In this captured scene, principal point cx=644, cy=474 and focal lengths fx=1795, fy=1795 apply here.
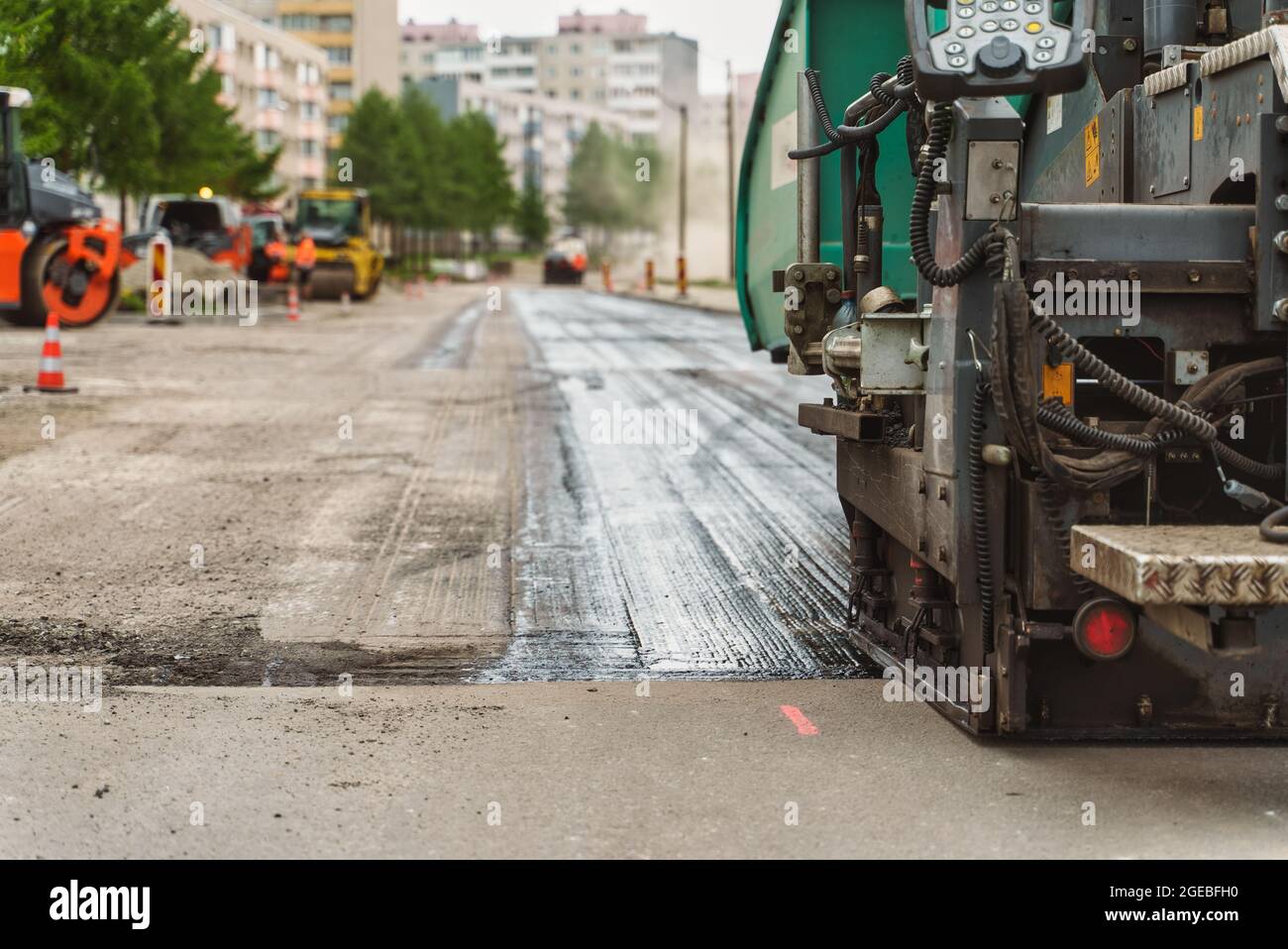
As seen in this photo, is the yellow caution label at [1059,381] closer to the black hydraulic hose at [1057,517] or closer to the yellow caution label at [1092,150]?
the black hydraulic hose at [1057,517]

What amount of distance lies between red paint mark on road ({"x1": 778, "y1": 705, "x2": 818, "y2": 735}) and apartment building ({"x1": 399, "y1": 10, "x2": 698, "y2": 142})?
597ft

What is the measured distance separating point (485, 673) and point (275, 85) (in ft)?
364

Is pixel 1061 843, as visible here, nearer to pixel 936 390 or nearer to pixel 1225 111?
pixel 936 390

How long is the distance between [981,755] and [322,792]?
1.78 m

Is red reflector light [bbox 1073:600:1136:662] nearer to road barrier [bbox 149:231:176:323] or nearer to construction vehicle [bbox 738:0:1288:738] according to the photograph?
construction vehicle [bbox 738:0:1288:738]

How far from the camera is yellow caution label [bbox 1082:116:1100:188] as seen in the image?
212 inches

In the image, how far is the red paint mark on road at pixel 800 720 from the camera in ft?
17.3

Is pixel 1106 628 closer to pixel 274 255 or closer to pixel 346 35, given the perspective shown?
pixel 274 255

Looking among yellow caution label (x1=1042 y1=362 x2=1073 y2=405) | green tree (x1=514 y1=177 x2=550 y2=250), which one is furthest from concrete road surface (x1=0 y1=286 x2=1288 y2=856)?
green tree (x1=514 y1=177 x2=550 y2=250)

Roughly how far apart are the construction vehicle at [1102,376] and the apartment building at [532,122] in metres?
157

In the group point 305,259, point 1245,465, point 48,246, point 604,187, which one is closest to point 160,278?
point 305,259
